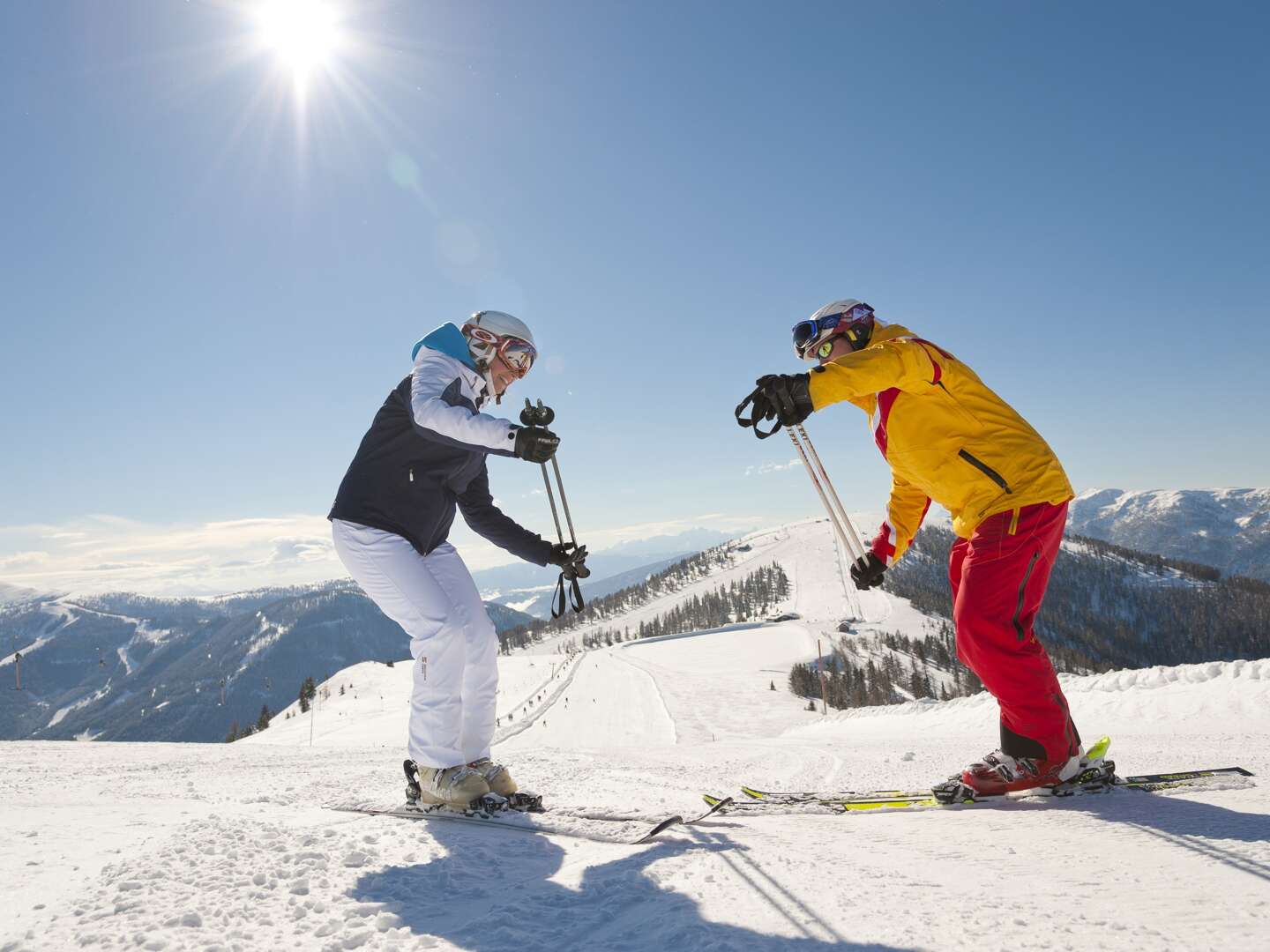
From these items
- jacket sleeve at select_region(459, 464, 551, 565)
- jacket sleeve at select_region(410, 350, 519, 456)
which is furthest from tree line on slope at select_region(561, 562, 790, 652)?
jacket sleeve at select_region(410, 350, 519, 456)

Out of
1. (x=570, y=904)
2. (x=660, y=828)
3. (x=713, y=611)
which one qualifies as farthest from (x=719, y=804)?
(x=713, y=611)

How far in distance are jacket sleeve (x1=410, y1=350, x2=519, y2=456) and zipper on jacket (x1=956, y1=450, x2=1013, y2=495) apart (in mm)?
2657

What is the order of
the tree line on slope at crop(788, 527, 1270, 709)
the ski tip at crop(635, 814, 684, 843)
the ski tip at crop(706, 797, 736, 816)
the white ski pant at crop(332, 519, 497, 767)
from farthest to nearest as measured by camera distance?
the tree line on slope at crop(788, 527, 1270, 709) < the white ski pant at crop(332, 519, 497, 767) < the ski tip at crop(706, 797, 736, 816) < the ski tip at crop(635, 814, 684, 843)

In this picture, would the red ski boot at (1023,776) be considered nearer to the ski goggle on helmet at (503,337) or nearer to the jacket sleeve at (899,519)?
the jacket sleeve at (899,519)

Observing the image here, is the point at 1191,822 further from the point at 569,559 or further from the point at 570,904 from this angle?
the point at 569,559

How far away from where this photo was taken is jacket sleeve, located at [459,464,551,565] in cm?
484

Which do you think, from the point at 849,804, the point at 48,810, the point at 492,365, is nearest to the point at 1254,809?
the point at 849,804

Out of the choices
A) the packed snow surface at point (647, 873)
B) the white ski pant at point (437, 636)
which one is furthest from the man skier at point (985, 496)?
the white ski pant at point (437, 636)

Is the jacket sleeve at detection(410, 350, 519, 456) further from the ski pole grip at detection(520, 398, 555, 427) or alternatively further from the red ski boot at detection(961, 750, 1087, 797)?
the red ski boot at detection(961, 750, 1087, 797)

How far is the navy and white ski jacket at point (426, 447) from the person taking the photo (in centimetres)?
374

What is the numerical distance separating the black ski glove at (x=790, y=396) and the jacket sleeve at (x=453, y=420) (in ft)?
4.87

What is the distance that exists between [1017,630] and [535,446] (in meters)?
2.85

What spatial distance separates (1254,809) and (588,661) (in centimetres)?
8376

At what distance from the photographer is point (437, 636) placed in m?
3.71
